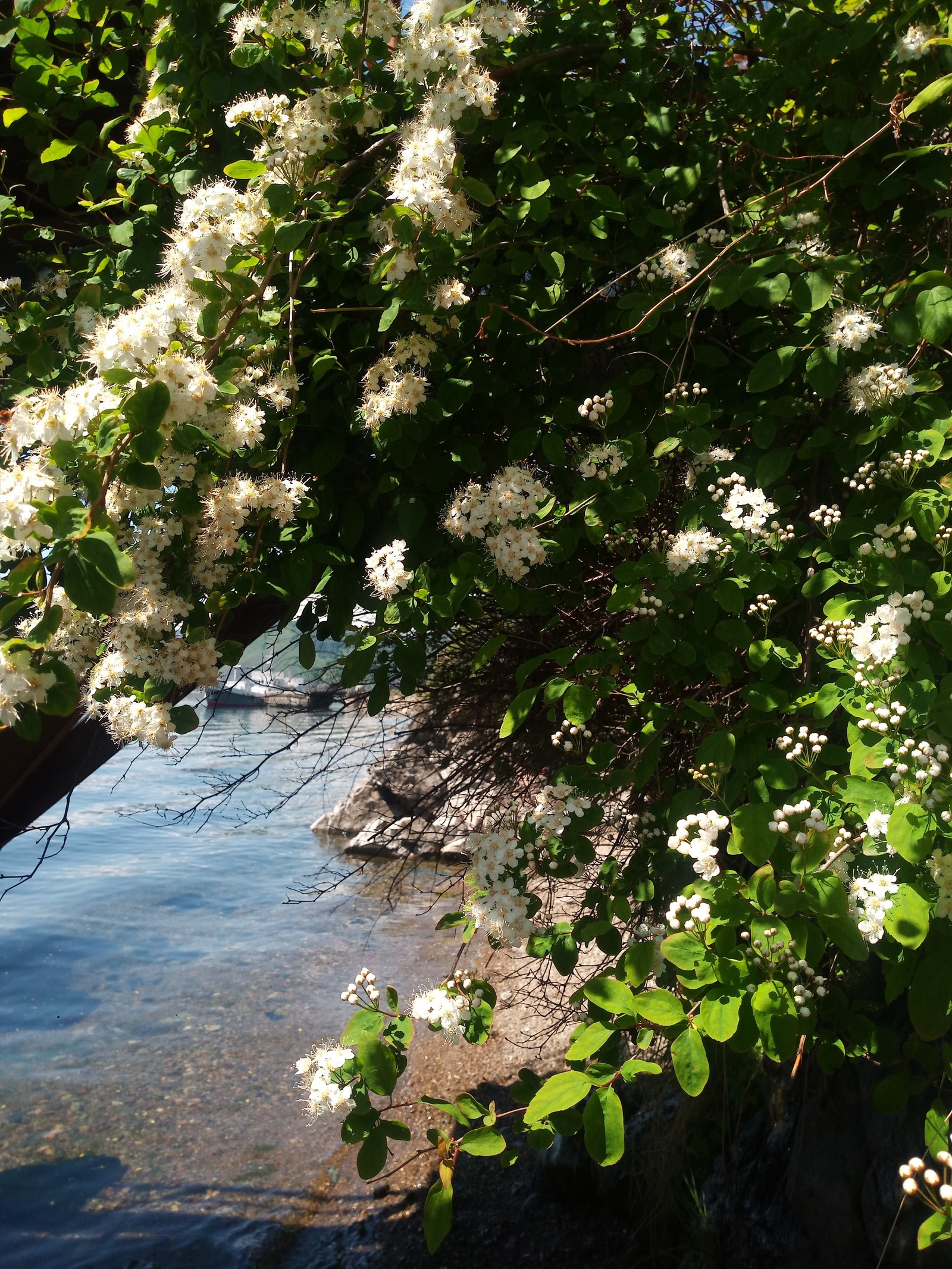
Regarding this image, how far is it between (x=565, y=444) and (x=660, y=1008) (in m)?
1.11

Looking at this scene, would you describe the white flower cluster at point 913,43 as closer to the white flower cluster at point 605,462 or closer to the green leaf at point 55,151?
the white flower cluster at point 605,462

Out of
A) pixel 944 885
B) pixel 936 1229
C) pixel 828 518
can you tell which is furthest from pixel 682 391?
pixel 936 1229

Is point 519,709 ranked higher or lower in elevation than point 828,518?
lower

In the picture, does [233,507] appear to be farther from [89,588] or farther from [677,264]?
[677,264]

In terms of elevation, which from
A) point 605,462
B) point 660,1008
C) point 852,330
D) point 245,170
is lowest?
point 660,1008

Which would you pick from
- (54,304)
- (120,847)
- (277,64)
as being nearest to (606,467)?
(277,64)

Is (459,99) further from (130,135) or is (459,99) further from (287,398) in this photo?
(130,135)

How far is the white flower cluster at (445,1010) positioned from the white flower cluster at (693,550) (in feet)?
2.42

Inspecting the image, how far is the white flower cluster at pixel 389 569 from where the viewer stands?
1.52 metres

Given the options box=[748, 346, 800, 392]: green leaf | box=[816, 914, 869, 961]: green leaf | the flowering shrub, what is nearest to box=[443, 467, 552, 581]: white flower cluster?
the flowering shrub

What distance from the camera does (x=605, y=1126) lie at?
1091 mm

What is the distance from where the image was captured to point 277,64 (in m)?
1.57

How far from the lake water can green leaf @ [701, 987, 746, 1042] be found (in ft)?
4.82

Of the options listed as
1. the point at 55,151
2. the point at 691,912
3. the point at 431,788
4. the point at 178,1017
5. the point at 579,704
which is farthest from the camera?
the point at 178,1017
